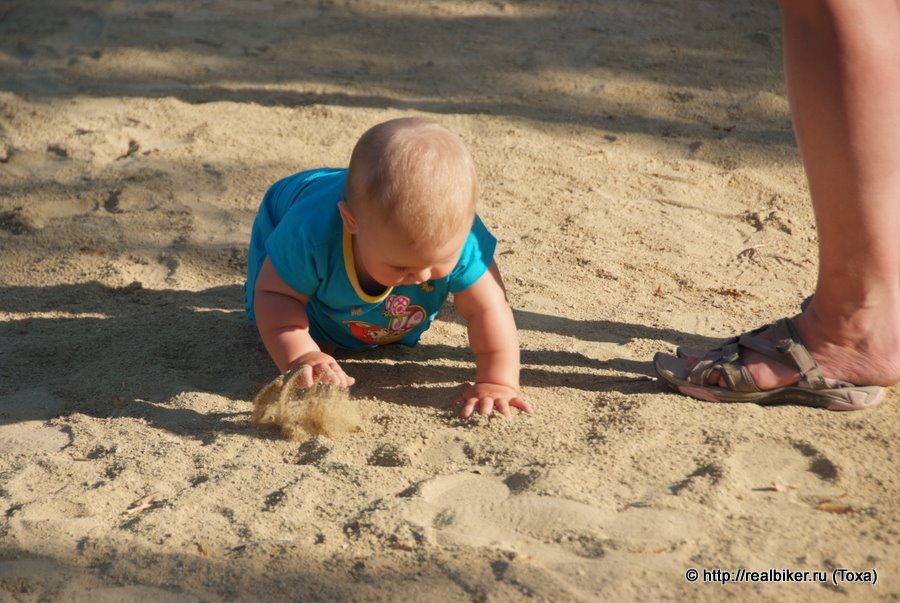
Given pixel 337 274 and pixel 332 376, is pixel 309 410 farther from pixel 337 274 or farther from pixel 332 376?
pixel 337 274

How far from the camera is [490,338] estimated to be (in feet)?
8.55

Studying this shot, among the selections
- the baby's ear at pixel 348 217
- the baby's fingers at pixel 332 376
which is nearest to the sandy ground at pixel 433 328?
the baby's fingers at pixel 332 376

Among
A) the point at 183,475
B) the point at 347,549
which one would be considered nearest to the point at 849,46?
the point at 347,549

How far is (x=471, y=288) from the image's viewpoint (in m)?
2.60

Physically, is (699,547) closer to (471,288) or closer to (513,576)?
(513,576)

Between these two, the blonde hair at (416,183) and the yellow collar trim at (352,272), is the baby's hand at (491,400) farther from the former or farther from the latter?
the blonde hair at (416,183)

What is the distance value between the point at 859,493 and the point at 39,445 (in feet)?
5.87

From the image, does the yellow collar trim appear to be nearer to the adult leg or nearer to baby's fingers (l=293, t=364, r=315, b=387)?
baby's fingers (l=293, t=364, r=315, b=387)

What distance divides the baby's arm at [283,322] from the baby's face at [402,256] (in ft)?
0.88

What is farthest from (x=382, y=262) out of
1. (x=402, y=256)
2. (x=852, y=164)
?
(x=852, y=164)

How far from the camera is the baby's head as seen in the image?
222 cm

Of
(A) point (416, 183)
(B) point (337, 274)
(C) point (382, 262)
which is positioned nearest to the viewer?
(A) point (416, 183)

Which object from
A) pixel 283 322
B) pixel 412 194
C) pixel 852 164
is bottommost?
pixel 283 322

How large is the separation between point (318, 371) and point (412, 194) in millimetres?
534
